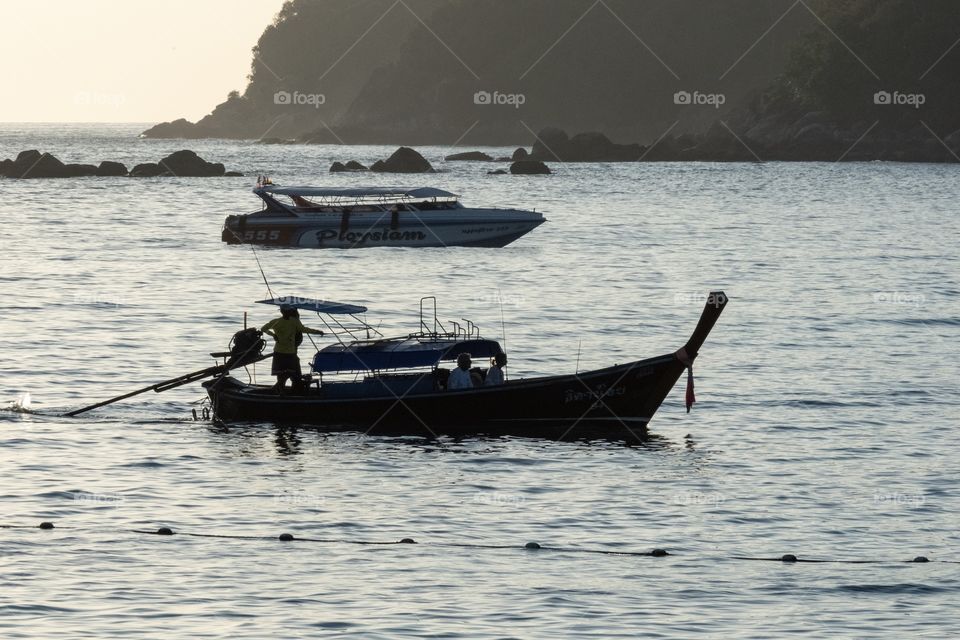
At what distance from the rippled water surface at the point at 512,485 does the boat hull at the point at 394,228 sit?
1100cm

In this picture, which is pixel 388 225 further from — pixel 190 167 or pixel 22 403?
pixel 190 167

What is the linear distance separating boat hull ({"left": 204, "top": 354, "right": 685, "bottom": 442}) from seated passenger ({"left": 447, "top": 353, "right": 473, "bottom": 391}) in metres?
0.40

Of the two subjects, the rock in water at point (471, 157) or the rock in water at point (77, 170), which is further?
the rock in water at point (471, 157)

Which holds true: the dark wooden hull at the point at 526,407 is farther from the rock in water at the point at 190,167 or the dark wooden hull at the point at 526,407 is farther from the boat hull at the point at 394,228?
the rock in water at the point at 190,167

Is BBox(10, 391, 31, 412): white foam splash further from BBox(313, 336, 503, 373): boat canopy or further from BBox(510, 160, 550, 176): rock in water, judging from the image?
BBox(510, 160, 550, 176): rock in water

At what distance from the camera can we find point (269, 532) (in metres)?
20.3

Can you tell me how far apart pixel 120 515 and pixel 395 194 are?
44.1 m

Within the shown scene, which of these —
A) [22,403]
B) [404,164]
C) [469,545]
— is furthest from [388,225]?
[404,164]

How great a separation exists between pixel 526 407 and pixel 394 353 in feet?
8.78

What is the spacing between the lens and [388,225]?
66750mm

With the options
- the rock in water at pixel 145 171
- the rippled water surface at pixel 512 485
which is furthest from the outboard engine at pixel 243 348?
the rock in water at pixel 145 171

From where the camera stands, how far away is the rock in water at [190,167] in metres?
146

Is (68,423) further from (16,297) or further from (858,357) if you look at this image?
(16,297)

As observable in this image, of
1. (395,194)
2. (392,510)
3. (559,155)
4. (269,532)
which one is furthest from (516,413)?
(559,155)
